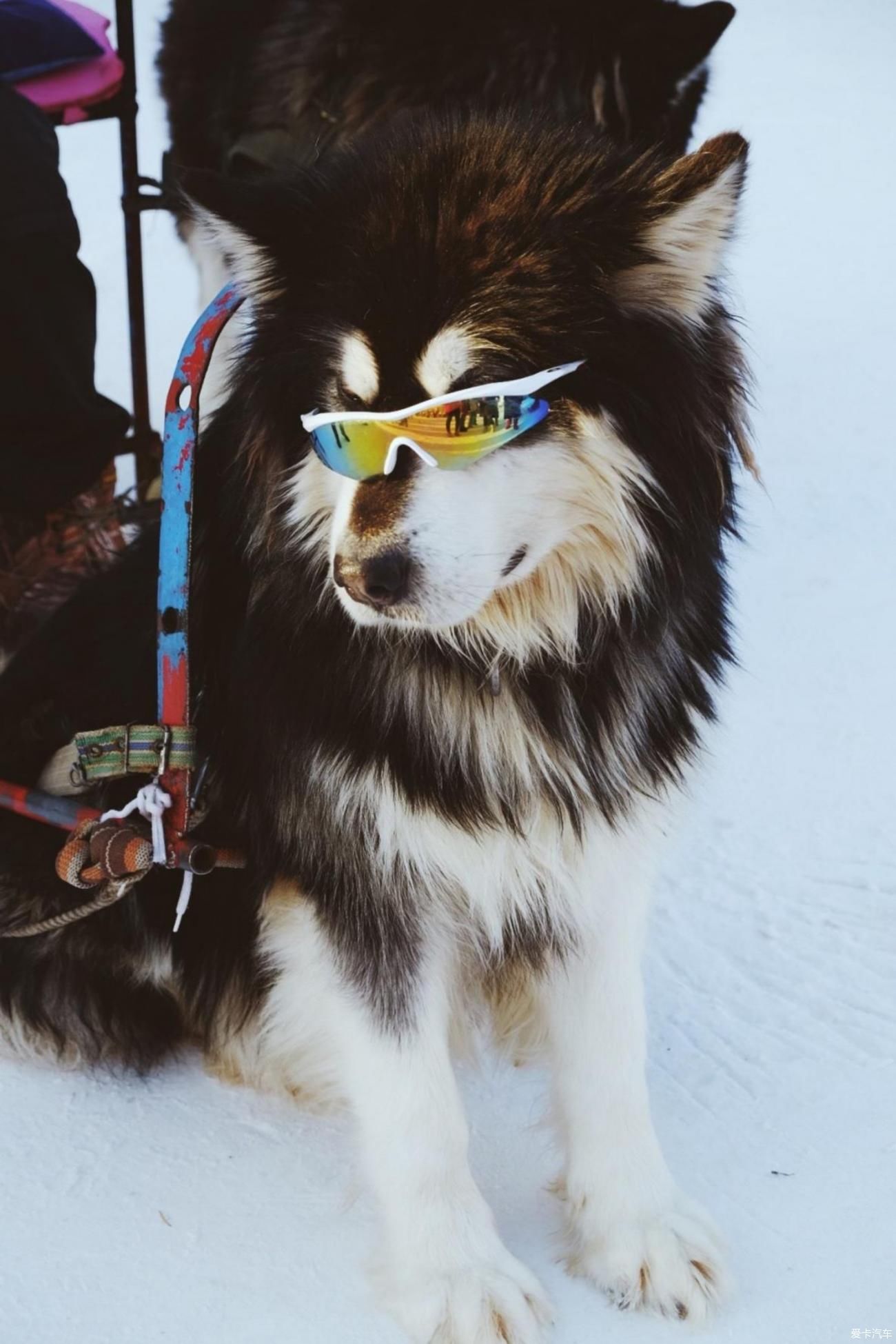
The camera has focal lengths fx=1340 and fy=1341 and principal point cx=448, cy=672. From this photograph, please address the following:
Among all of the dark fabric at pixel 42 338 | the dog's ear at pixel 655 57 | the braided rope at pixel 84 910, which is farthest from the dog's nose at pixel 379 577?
the dog's ear at pixel 655 57

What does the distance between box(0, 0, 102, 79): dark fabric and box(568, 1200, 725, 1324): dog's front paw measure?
2.51 metres

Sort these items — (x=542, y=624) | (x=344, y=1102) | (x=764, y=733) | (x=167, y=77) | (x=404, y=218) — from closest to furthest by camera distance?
(x=404, y=218), (x=542, y=624), (x=344, y=1102), (x=764, y=733), (x=167, y=77)

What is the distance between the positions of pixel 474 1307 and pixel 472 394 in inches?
41.5

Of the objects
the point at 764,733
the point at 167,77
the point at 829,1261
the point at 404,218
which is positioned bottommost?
the point at 764,733

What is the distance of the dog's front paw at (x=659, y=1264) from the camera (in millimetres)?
1648

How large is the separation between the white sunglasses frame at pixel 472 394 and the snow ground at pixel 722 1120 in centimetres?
31

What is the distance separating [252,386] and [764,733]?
1829 mm

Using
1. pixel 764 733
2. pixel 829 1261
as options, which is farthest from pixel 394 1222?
pixel 764 733

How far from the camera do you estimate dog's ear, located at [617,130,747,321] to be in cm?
134

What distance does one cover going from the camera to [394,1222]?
64.9 inches

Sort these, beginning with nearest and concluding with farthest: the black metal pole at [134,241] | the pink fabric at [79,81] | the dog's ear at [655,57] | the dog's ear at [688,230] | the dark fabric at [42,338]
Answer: the dog's ear at [688,230] < the dark fabric at [42,338] < the pink fabric at [79,81] < the dog's ear at [655,57] < the black metal pole at [134,241]

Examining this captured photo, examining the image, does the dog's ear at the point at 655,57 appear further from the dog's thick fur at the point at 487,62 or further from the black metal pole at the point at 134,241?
the black metal pole at the point at 134,241

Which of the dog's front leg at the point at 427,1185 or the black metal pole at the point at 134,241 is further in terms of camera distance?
the black metal pole at the point at 134,241

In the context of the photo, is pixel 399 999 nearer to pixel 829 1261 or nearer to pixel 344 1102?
pixel 344 1102
